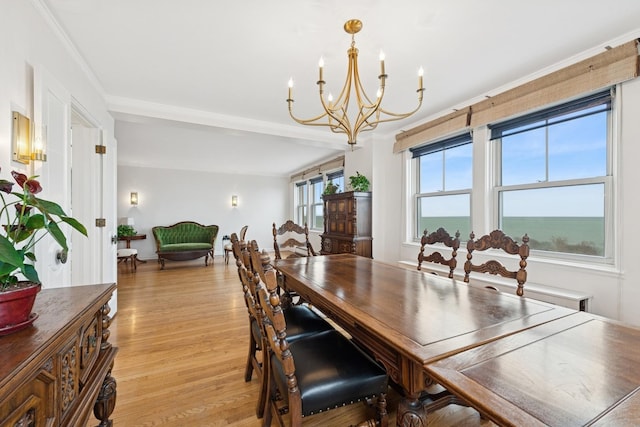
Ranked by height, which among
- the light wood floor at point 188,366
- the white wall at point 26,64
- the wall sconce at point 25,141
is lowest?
the light wood floor at point 188,366

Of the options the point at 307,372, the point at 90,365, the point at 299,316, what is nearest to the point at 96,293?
the point at 90,365

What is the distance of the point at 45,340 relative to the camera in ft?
2.33

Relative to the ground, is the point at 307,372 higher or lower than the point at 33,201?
lower

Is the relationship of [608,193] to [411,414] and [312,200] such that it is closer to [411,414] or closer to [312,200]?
[411,414]

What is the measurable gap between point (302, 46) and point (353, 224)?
101 inches

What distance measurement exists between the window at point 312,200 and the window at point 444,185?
261 centimetres

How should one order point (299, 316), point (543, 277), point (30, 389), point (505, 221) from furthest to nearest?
point (505, 221) < point (543, 277) < point (299, 316) < point (30, 389)

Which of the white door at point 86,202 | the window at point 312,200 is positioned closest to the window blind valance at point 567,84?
the window at point 312,200

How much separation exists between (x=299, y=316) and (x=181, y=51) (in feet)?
7.31

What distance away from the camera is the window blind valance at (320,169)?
574cm

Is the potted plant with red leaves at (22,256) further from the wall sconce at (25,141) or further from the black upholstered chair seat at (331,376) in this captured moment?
the black upholstered chair seat at (331,376)

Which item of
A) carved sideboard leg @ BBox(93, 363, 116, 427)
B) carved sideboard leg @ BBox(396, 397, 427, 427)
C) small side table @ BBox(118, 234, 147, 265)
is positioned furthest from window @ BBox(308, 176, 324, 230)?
carved sideboard leg @ BBox(396, 397, 427, 427)

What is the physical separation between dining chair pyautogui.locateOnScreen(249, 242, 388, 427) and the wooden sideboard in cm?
59

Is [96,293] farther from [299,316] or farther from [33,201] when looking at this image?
[299,316]
